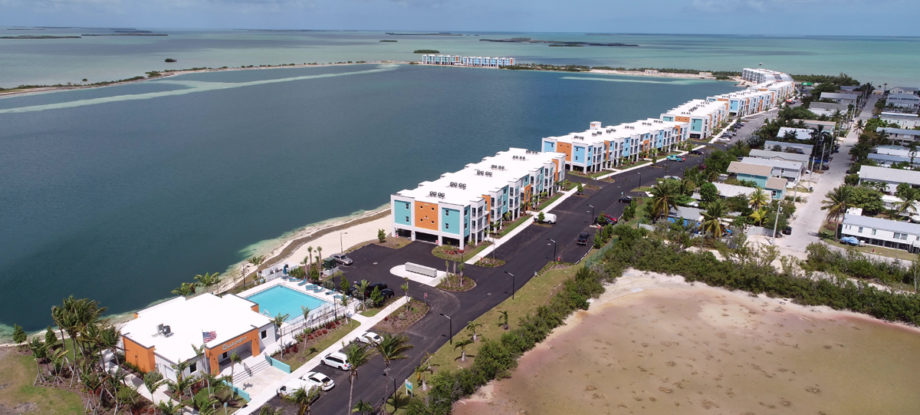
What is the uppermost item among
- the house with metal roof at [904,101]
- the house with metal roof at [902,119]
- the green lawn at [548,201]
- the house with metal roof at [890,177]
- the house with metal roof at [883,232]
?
the house with metal roof at [904,101]

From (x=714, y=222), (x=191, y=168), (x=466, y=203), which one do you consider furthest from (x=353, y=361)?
(x=191, y=168)

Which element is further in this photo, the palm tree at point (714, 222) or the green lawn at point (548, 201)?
the green lawn at point (548, 201)

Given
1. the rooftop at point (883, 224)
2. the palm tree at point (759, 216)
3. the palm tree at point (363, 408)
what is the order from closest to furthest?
the palm tree at point (363, 408) < the rooftop at point (883, 224) < the palm tree at point (759, 216)

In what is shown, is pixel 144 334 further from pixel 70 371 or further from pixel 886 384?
pixel 886 384

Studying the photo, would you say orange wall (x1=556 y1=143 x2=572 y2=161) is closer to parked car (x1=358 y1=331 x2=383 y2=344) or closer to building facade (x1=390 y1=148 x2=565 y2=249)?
building facade (x1=390 y1=148 x2=565 y2=249)

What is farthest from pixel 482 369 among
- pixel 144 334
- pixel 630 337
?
pixel 144 334

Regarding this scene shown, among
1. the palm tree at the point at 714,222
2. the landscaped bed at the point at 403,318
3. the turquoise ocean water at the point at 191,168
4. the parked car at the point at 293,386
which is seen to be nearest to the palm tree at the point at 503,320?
the landscaped bed at the point at 403,318

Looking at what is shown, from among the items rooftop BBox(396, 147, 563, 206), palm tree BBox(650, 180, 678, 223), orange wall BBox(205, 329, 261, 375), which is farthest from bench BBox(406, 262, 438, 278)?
palm tree BBox(650, 180, 678, 223)

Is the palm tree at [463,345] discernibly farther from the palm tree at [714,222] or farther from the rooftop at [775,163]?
the rooftop at [775,163]
